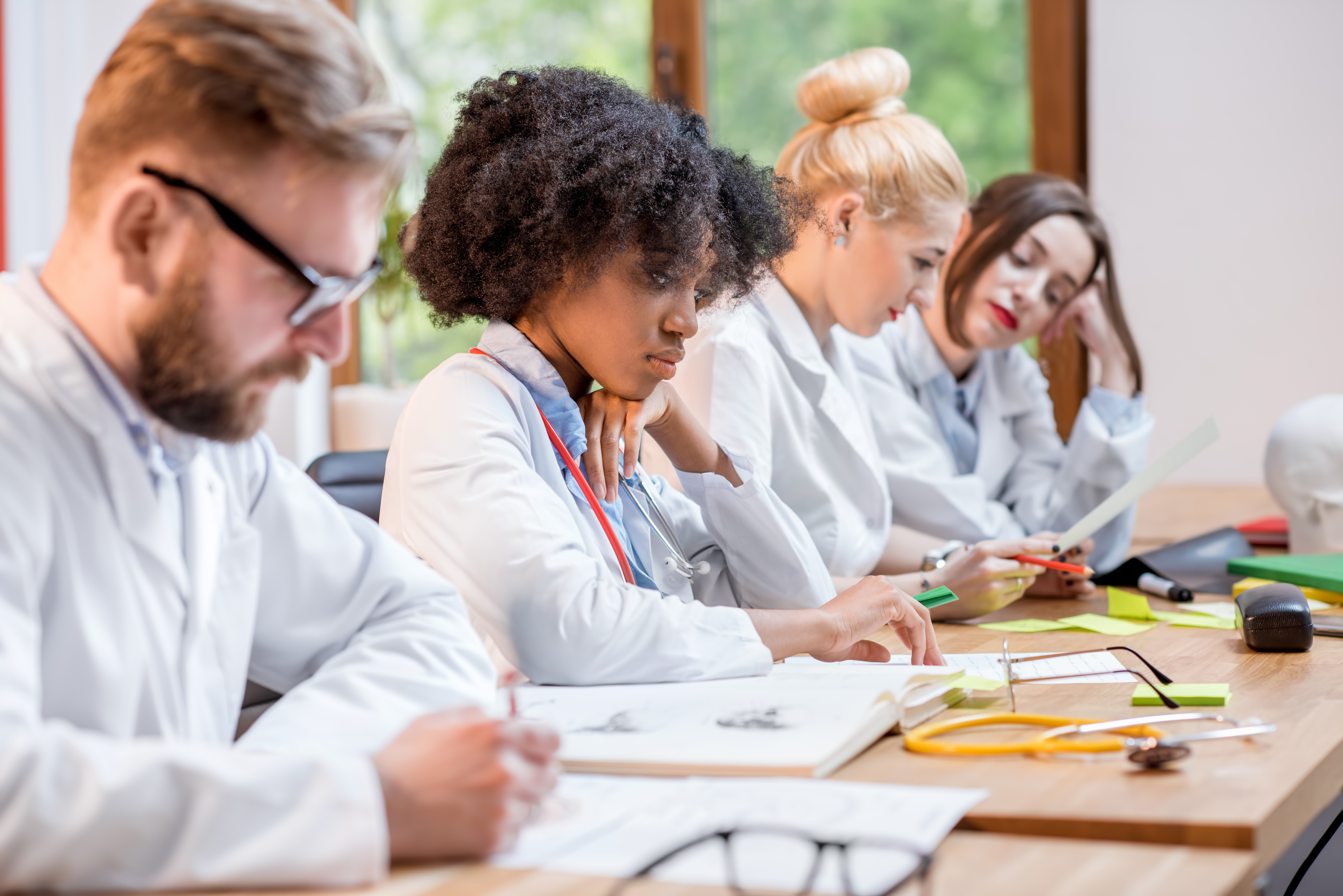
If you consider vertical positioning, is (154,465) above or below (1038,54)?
below

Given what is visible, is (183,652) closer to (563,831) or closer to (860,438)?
(563,831)

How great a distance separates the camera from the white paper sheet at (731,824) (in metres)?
0.70

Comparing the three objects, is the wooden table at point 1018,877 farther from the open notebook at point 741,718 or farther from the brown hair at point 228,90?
the brown hair at point 228,90

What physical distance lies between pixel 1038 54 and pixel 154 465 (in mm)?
3153

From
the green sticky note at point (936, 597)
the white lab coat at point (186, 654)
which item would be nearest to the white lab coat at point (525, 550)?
the white lab coat at point (186, 654)

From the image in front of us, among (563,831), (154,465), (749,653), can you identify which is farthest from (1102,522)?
(154,465)

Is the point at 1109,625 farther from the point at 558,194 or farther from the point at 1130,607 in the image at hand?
the point at 558,194

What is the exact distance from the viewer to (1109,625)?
5.24 feet

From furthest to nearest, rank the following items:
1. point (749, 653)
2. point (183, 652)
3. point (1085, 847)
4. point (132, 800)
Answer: point (749, 653) → point (183, 652) → point (1085, 847) → point (132, 800)

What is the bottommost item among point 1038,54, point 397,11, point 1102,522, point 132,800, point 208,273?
point 1102,522

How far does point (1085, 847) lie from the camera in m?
0.75

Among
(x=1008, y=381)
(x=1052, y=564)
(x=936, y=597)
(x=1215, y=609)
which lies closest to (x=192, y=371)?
(x=936, y=597)

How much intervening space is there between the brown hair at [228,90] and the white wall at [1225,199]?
2976 millimetres

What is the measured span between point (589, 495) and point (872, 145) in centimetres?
93
